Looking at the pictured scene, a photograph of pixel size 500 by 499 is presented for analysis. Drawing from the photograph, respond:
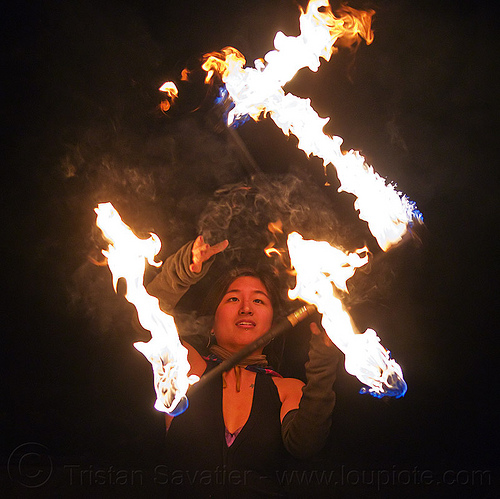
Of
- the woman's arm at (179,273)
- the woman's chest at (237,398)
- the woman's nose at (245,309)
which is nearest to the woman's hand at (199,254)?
the woman's arm at (179,273)

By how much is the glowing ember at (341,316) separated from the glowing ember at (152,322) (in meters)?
0.75

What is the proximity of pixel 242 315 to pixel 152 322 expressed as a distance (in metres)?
0.68

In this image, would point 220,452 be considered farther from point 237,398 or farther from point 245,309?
point 245,309

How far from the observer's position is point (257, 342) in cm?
268

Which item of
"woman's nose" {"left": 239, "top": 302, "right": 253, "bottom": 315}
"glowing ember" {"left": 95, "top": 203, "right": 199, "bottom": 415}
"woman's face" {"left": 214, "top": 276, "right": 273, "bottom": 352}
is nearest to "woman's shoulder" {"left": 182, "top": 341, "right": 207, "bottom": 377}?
"woman's face" {"left": 214, "top": 276, "right": 273, "bottom": 352}

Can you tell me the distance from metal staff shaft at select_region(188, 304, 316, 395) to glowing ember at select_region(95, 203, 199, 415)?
0.34ft

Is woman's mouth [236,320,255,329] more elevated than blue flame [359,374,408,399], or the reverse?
woman's mouth [236,320,255,329]

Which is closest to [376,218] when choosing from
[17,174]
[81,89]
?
[81,89]

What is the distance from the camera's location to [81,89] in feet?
10.5

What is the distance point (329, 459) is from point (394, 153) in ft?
7.18

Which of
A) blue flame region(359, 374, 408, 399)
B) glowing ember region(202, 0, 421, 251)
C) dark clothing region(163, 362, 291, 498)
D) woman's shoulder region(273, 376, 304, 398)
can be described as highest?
glowing ember region(202, 0, 421, 251)

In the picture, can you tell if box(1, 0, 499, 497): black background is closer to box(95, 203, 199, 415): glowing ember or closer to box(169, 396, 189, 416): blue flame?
box(95, 203, 199, 415): glowing ember

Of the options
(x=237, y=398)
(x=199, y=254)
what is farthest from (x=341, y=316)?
(x=199, y=254)

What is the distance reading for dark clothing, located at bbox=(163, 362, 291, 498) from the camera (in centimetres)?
237
